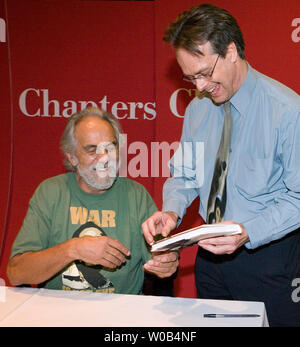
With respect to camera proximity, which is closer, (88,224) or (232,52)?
(232,52)

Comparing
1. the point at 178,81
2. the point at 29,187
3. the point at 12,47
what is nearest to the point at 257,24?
the point at 178,81

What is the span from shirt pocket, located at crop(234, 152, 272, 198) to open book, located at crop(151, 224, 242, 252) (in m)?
0.35

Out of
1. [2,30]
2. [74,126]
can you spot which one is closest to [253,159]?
[74,126]

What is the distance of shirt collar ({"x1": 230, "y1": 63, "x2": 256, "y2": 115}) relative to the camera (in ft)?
6.54

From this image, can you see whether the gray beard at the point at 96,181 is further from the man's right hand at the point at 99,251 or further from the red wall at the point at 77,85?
the red wall at the point at 77,85

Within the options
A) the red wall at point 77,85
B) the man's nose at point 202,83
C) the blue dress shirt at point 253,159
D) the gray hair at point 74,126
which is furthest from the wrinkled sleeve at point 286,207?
the red wall at point 77,85

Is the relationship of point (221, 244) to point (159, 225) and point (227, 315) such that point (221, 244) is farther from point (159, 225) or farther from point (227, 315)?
point (159, 225)

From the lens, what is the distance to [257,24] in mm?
3002

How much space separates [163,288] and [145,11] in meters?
1.85

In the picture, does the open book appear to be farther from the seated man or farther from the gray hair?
the gray hair

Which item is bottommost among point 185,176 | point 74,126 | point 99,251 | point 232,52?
point 99,251

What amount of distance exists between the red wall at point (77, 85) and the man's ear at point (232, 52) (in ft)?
4.20

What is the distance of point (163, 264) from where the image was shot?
6.80 feet

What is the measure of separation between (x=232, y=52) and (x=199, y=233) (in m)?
0.74
